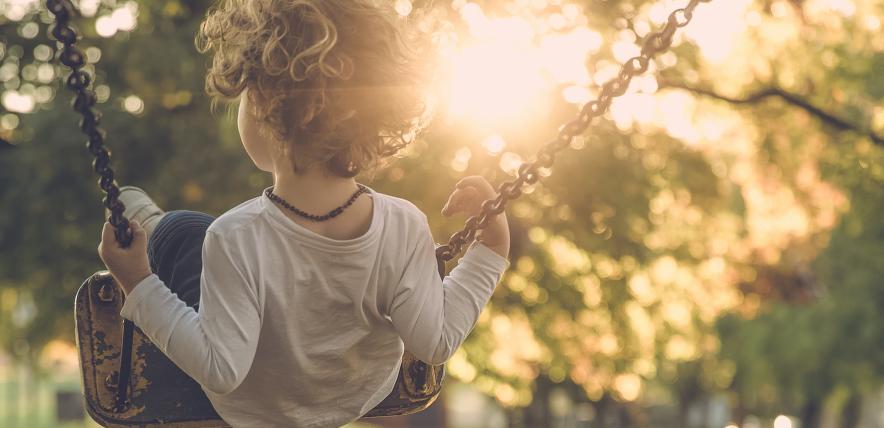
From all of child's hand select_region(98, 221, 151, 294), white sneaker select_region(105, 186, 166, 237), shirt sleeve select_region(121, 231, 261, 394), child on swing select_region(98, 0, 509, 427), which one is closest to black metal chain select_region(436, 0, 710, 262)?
child on swing select_region(98, 0, 509, 427)

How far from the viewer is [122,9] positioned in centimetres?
1183

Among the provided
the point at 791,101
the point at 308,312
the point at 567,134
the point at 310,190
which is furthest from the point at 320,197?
the point at 791,101

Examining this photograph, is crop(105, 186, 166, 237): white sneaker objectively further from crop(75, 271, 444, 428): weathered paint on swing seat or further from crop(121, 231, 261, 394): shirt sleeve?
crop(121, 231, 261, 394): shirt sleeve

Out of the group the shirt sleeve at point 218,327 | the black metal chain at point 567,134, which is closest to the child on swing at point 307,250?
the shirt sleeve at point 218,327

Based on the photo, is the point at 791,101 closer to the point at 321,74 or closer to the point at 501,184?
the point at 501,184

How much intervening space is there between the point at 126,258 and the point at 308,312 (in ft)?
1.22

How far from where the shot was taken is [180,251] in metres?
2.63

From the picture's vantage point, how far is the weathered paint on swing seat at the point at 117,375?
2607mm

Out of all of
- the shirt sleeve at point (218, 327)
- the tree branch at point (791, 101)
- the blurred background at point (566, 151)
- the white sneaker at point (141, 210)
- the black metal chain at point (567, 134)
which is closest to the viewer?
the shirt sleeve at point (218, 327)

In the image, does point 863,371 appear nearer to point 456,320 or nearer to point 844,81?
point 844,81

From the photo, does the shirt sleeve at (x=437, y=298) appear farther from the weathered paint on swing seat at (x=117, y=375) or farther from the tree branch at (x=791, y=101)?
the tree branch at (x=791, y=101)

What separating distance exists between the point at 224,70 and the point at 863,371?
19.5 m

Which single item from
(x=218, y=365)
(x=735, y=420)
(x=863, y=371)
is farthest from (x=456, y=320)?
(x=735, y=420)

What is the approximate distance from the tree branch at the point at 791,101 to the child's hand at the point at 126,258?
8.14 metres
